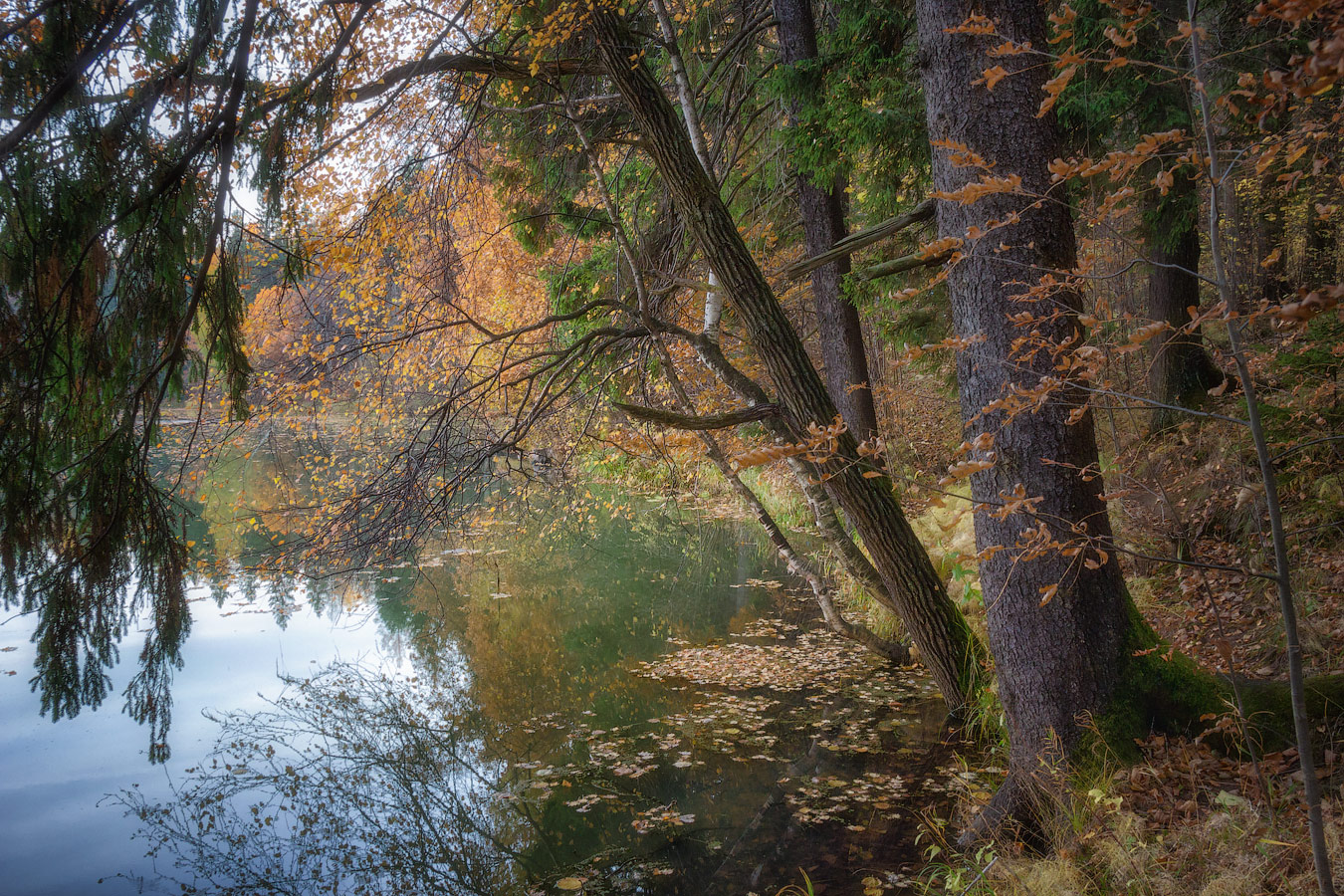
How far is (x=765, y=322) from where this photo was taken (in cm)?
443

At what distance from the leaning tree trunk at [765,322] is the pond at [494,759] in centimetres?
110

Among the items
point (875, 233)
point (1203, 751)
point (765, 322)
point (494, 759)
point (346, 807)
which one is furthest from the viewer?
point (494, 759)

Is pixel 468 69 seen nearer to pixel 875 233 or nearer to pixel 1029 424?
pixel 875 233

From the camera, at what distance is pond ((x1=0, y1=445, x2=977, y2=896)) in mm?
4301

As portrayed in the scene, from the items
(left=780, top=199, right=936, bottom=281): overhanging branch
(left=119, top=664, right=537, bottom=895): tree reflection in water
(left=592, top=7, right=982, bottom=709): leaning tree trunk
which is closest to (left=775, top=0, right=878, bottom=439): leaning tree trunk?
(left=780, top=199, right=936, bottom=281): overhanging branch

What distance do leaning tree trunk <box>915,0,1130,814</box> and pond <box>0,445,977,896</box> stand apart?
1170 millimetres

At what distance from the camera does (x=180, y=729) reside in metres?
6.21

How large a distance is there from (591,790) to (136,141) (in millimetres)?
4155

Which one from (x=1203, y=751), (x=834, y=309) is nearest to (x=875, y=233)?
(x=834, y=309)

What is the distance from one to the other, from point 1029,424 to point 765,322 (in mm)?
1581

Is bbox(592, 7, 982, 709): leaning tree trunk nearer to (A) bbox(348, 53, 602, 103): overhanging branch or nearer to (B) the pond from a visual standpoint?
(A) bbox(348, 53, 602, 103): overhanging branch

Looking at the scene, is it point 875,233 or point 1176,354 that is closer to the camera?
point 875,233

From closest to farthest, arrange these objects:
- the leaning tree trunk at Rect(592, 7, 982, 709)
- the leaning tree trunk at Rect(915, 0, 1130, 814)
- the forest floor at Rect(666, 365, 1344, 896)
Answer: the forest floor at Rect(666, 365, 1344, 896) < the leaning tree trunk at Rect(915, 0, 1130, 814) < the leaning tree trunk at Rect(592, 7, 982, 709)

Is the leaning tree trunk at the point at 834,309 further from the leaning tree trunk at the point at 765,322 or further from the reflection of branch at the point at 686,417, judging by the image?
the reflection of branch at the point at 686,417
